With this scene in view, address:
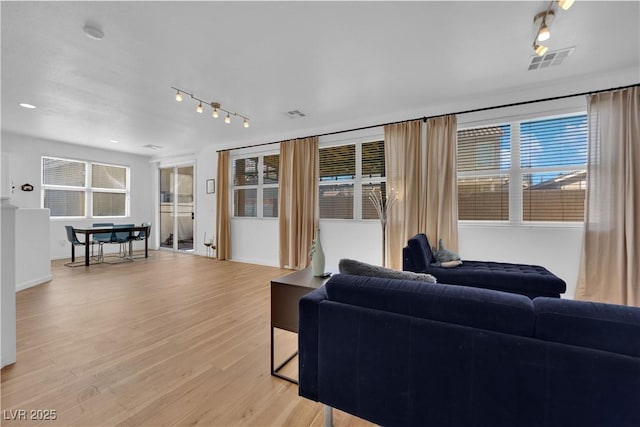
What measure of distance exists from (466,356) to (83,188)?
8.57 meters

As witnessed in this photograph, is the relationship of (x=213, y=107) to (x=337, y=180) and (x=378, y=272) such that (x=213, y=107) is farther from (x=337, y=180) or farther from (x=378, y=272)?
(x=378, y=272)

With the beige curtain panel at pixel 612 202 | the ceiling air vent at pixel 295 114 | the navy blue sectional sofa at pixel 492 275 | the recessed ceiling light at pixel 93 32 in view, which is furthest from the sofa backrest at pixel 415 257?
the recessed ceiling light at pixel 93 32

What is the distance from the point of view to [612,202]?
312cm

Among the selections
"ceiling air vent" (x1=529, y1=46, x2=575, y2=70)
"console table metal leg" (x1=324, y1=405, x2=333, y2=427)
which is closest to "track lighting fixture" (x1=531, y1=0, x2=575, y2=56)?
"ceiling air vent" (x1=529, y1=46, x2=575, y2=70)

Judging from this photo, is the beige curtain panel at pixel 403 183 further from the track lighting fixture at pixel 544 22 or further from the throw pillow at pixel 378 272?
the throw pillow at pixel 378 272

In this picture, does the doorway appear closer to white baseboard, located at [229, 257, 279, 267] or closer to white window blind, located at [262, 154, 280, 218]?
white baseboard, located at [229, 257, 279, 267]

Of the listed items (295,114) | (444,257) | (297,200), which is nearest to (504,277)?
(444,257)

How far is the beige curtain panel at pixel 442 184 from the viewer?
384cm

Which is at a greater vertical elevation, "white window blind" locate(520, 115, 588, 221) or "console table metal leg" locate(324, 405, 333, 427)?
"white window blind" locate(520, 115, 588, 221)

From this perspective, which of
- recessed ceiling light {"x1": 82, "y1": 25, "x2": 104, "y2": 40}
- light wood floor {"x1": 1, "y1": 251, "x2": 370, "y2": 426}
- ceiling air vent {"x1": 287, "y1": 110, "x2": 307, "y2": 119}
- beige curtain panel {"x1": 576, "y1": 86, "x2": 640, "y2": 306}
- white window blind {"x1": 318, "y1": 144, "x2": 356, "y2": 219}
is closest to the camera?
light wood floor {"x1": 1, "y1": 251, "x2": 370, "y2": 426}

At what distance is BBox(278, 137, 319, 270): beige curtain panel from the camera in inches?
200

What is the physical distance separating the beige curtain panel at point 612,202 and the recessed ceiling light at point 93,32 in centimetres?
508

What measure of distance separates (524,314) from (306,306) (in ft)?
3.17

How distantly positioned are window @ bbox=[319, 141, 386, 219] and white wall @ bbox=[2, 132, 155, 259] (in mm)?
5673
